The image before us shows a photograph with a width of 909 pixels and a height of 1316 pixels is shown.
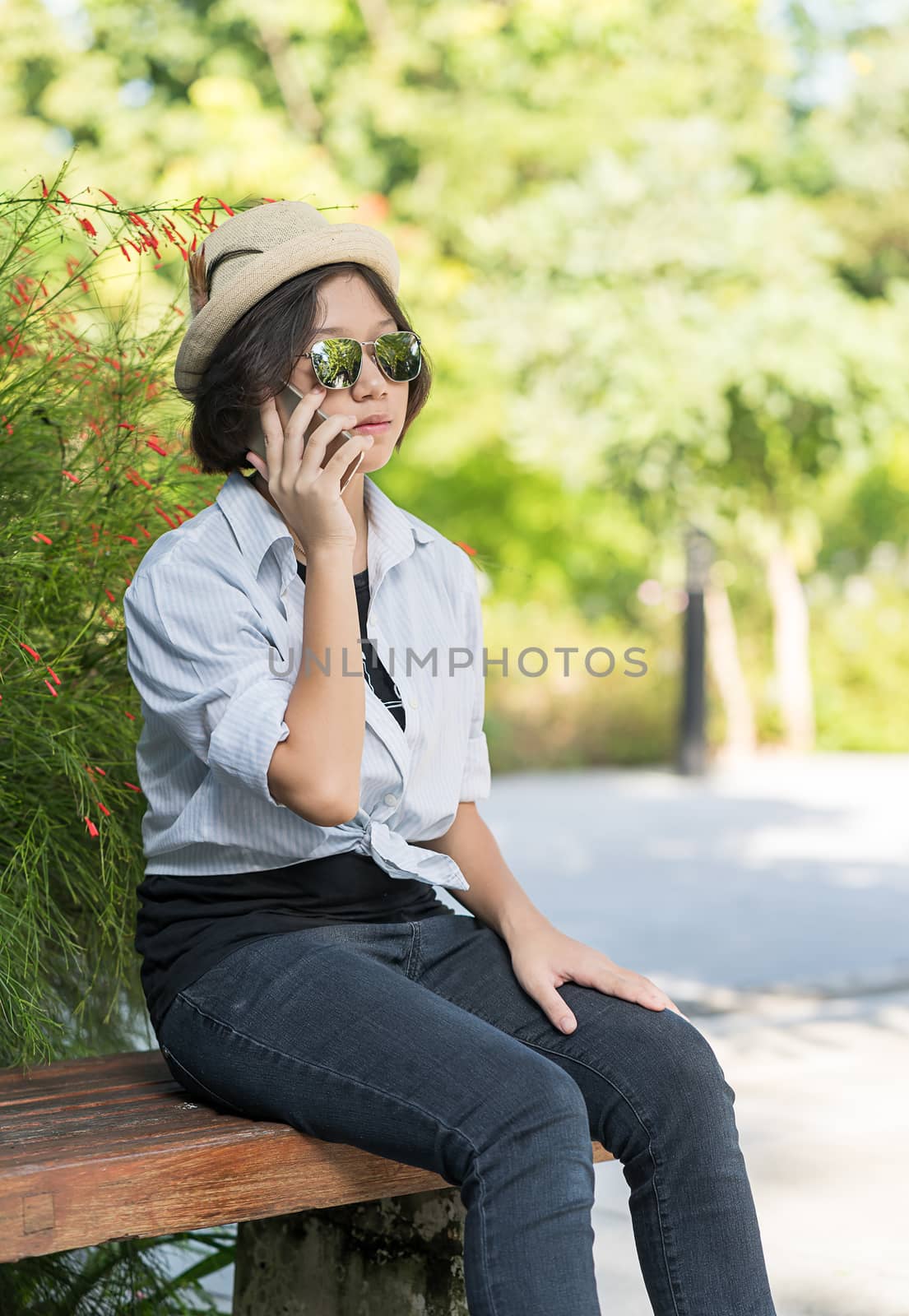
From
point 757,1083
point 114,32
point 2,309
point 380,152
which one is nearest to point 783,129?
point 380,152

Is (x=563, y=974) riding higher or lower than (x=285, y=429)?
lower

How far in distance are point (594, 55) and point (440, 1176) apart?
1531 cm

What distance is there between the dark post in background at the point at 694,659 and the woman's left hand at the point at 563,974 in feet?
35.6

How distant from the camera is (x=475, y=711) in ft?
7.94

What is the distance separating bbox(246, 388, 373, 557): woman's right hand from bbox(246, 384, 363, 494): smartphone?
0.02 metres

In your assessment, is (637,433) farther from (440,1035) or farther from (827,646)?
(440,1035)

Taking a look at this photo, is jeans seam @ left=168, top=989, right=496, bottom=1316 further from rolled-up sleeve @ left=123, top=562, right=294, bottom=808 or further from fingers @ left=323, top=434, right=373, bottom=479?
fingers @ left=323, top=434, right=373, bottom=479

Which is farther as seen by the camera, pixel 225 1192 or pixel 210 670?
pixel 210 670

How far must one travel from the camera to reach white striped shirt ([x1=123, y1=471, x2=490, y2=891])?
6.43 feet

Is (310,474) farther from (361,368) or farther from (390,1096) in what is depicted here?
(390,1096)

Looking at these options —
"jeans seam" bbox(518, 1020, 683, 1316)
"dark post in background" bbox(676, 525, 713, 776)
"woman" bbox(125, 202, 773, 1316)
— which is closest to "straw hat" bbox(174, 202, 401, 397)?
"woman" bbox(125, 202, 773, 1316)

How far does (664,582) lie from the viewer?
16.9 m

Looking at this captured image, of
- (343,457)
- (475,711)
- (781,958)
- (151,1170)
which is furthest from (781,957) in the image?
(151,1170)

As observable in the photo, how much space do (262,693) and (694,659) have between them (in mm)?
11366
